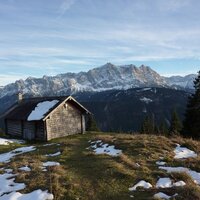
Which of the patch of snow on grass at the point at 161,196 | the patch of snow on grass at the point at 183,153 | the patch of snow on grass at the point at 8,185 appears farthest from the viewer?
the patch of snow on grass at the point at 183,153

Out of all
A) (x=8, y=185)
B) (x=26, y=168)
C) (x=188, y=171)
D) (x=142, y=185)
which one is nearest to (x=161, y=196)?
(x=142, y=185)

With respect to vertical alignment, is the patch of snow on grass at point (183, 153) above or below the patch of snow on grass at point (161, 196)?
above

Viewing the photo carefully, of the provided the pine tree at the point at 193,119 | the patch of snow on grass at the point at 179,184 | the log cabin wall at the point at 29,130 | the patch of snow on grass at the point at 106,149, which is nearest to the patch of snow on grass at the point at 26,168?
the patch of snow on grass at the point at 106,149

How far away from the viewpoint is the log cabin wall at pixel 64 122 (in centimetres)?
4236

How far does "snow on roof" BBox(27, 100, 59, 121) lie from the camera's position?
41.9m

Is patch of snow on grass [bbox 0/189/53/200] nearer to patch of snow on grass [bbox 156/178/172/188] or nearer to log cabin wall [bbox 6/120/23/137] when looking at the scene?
patch of snow on grass [bbox 156/178/172/188]

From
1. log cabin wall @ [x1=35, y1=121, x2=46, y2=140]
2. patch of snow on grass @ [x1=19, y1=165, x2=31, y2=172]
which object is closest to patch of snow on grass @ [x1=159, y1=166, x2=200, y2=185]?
patch of snow on grass @ [x1=19, y1=165, x2=31, y2=172]

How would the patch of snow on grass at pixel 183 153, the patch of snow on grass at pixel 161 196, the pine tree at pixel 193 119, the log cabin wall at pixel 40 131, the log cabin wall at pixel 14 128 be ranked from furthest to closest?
1. the pine tree at pixel 193 119
2. the log cabin wall at pixel 14 128
3. the log cabin wall at pixel 40 131
4. the patch of snow on grass at pixel 183 153
5. the patch of snow on grass at pixel 161 196

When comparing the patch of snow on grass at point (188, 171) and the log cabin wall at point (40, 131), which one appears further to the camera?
the log cabin wall at point (40, 131)

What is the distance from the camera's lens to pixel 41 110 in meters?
43.5

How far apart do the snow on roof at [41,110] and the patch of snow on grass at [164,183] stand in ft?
88.8

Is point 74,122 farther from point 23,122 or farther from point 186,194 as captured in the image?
point 186,194

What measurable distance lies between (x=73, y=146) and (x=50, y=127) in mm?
13130

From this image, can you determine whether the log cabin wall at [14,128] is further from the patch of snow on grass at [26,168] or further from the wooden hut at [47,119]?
the patch of snow on grass at [26,168]
